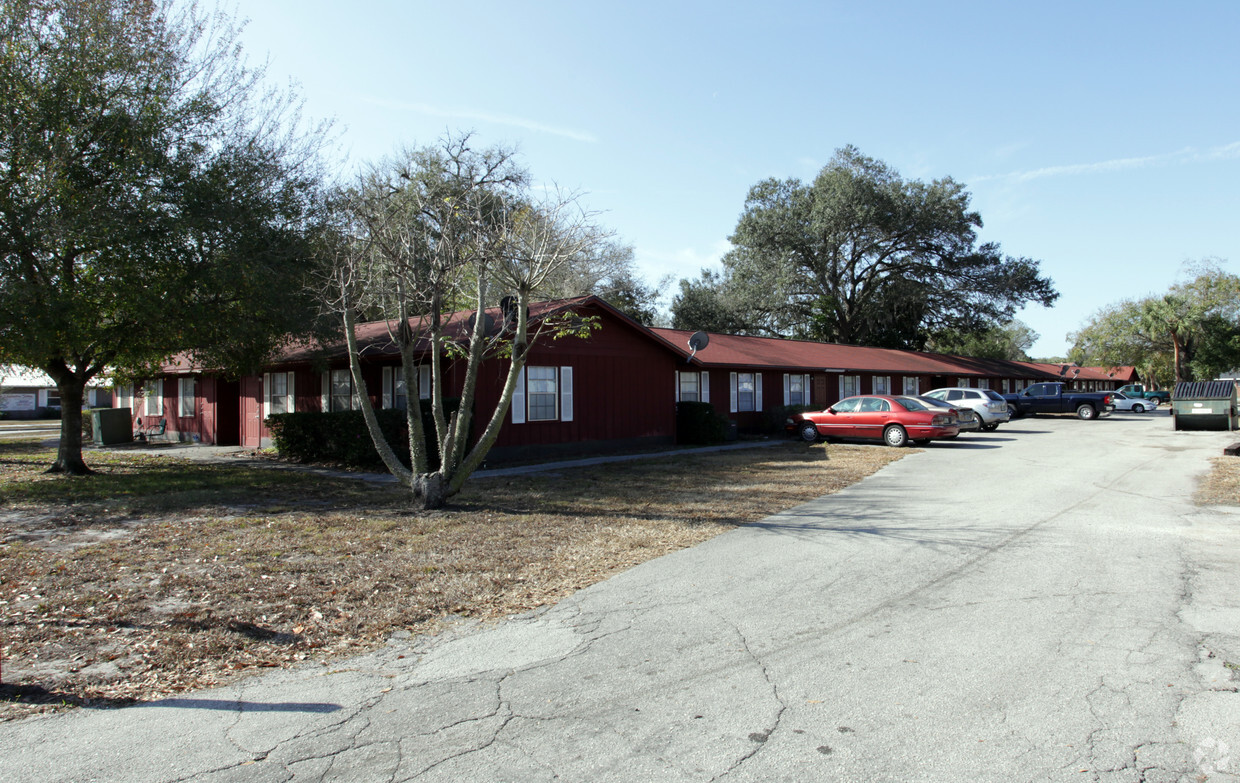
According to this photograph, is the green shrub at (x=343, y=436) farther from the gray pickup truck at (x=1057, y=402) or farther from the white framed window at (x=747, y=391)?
the gray pickup truck at (x=1057, y=402)

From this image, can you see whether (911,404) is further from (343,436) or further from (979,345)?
(979,345)

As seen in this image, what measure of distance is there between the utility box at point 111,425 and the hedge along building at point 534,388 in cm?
295

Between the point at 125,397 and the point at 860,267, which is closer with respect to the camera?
the point at 125,397

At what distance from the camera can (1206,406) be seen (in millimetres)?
25938

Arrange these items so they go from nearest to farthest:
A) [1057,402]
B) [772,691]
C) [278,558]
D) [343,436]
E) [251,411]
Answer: [772,691]
[278,558]
[343,436]
[251,411]
[1057,402]

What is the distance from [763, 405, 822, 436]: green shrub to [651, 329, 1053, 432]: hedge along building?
68 millimetres

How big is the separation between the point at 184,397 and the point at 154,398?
272 cm

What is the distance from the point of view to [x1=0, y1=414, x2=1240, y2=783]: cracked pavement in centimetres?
360

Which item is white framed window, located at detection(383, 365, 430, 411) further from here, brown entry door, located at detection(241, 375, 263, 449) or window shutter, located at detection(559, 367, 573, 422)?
brown entry door, located at detection(241, 375, 263, 449)

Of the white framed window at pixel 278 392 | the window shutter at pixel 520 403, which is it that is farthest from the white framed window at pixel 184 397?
the window shutter at pixel 520 403

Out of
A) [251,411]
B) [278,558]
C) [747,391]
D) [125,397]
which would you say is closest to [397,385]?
[251,411]

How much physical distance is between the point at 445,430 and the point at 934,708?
8.91m

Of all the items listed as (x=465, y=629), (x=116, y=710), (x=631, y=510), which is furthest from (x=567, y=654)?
(x=631, y=510)

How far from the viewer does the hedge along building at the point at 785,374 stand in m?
25.2
